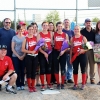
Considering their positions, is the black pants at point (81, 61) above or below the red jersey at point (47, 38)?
below

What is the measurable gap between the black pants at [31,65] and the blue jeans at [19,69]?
0.31 m

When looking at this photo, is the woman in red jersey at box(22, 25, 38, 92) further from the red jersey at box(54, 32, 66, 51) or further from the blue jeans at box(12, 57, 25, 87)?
the red jersey at box(54, 32, 66, 51)

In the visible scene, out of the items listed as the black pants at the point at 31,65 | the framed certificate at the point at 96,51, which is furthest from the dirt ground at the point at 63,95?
the framed certificate at the point at 96,51

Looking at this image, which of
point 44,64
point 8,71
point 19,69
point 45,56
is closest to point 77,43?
point 45,56

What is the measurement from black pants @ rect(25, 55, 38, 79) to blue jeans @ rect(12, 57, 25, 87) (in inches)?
12.1

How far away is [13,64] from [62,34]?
1.64m

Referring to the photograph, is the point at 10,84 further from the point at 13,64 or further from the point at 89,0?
the point at 89,0

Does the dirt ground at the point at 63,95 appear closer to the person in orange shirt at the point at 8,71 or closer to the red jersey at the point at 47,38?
the person in orange shirt at the point at 8,71

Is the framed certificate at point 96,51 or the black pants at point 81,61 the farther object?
the framed certificate at point 96,51

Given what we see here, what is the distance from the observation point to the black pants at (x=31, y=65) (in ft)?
22.8

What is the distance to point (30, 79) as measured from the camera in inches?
278

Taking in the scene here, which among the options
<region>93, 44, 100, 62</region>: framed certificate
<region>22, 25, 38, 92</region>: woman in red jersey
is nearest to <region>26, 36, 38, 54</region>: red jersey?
<region>22, 25, 38, 92</region>: woman in red jersey

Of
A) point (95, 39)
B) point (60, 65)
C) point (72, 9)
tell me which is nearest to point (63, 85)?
point (60, 65)

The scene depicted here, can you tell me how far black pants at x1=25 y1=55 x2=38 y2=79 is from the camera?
22.8 ft
